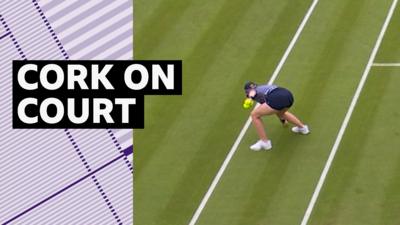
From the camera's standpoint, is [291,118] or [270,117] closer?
[291,118]

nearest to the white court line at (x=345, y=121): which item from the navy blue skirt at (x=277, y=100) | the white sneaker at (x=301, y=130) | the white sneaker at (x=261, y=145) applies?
the white sneaker at (x=301, y=130)

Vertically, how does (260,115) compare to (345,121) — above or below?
above

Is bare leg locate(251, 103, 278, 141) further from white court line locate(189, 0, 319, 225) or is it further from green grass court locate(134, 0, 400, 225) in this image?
white court line locate(189, 0, 319, 225)

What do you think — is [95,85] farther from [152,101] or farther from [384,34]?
[384,34]

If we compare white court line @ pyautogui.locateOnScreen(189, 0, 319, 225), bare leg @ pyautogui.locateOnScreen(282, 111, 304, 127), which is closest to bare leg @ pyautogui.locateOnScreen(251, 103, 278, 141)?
bare leg @ pyautogui.locateOnScreen(282, 111, 304, 127)

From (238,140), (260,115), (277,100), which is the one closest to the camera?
(277,100)

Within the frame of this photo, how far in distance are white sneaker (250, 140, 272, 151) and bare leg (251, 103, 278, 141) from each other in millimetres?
151

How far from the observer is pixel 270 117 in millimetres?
20406

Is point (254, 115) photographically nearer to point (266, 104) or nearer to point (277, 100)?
point (266, 104)

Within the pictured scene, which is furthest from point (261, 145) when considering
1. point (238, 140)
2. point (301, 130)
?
point (301, 130)

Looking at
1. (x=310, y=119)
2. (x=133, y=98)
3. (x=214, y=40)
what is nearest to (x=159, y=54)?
(x=214, y=40)

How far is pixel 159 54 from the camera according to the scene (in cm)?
2308

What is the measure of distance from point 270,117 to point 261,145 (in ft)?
4.76

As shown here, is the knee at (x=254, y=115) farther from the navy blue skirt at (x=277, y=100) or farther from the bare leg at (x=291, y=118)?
the bare leg at (x=291, y=118)
